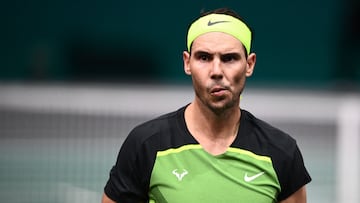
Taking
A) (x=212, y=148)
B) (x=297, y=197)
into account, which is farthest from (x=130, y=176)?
(x=297, y=197)

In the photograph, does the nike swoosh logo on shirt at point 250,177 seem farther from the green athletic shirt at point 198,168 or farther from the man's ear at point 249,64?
the man's ear at point 249,64

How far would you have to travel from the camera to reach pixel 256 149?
14.4ft

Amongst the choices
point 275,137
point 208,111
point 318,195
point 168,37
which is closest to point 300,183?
point 275,137

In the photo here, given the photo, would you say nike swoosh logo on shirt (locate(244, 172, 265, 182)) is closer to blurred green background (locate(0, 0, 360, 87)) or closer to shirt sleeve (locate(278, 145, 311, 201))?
shirt sleeve (locate(278, 145, 311, 201))

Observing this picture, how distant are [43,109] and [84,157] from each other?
19.9 inches

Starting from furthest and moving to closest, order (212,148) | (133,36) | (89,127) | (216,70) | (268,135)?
(133,36) → (89,127) → (268,135) → (212,148) → (216,70)

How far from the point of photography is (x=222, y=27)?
438 cm

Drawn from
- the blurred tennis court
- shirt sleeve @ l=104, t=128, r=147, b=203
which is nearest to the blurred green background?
the blurred tennis court

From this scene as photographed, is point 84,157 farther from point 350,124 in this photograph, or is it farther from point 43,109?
point 350,124

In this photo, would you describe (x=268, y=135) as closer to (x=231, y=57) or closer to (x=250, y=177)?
(x=250, y=177)

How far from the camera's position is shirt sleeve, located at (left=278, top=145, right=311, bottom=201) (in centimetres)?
439

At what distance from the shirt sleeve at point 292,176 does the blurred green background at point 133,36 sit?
9.06m

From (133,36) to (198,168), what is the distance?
371 inches

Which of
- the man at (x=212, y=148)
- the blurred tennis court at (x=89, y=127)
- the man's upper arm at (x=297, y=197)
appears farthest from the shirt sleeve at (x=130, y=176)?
the blurred tennis court at (x=89, y=127)
